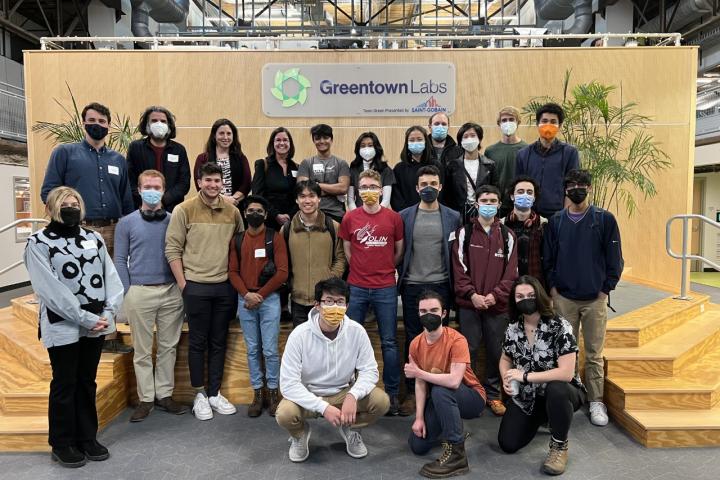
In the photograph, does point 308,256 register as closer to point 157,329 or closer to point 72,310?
point 157,329

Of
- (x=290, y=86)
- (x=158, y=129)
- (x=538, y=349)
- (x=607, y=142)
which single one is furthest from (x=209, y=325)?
(x=607, y=142)

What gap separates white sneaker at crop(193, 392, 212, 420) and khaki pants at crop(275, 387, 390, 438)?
0.86 meters

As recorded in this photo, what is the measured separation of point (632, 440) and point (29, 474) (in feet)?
11.9

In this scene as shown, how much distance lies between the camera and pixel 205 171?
3.50 metres

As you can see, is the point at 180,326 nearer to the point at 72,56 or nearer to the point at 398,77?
the point at 398,77

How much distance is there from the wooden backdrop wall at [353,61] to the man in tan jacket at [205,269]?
11.2 ft

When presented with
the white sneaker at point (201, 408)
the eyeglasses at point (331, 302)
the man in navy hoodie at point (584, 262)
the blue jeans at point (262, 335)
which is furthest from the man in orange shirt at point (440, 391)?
the white sneaker at point (201, 408)

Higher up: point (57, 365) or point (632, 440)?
point (57, 365)

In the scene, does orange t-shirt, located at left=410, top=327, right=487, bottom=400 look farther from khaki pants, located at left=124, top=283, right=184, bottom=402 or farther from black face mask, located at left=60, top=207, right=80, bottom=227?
black face mask, located at left=60, top=207, right=80, bottom=227

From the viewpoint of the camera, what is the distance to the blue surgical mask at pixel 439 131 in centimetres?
390

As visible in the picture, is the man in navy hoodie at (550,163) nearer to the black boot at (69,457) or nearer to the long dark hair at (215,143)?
the long dark hair at (215,143)

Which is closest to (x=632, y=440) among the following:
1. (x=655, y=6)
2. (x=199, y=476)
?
(x=199, y=476)

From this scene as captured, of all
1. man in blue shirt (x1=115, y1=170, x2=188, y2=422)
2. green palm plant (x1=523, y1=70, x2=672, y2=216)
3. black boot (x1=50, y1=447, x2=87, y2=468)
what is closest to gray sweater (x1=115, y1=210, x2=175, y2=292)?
man in blue shirt (x1=115, y1=170, x2=188, y2=422)

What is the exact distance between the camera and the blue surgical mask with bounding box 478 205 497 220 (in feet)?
11.0
